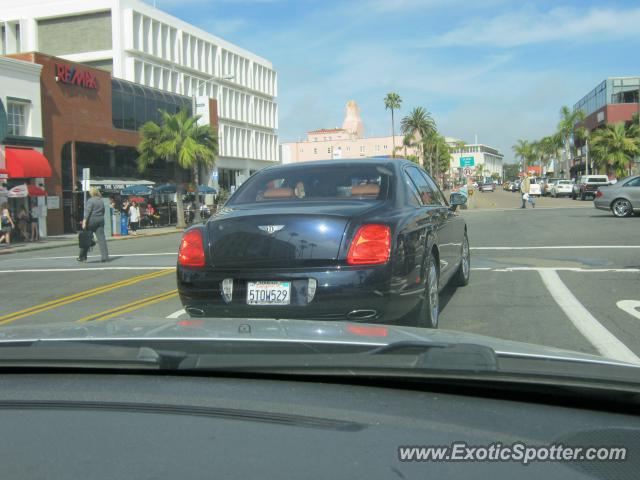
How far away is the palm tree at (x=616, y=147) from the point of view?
6756cm

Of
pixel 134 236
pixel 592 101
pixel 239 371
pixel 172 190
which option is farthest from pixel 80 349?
pixel 592 101

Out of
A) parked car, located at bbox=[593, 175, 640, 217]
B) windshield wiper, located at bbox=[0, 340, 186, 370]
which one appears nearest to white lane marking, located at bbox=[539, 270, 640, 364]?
windshield wiper, located at bbox=[0, 340, 186, 370]

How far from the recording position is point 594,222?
2128cm

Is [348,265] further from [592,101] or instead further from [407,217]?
[592,101]

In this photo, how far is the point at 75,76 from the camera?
34062mm

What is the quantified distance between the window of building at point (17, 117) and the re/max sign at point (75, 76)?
3.02 meters

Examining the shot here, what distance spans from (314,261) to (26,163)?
27.6m

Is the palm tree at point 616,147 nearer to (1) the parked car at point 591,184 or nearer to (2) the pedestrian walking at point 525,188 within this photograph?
(1) the parked car at point 591,184

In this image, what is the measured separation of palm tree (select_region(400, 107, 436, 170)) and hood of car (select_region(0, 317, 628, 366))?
10550 centimetres

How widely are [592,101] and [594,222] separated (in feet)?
236

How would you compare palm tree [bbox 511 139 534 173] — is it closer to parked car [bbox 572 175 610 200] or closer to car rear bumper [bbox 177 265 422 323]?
parked car [bbox 572 175 610 200]

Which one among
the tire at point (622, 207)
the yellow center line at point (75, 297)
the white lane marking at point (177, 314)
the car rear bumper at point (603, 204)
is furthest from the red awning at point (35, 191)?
the tire at point (622, 207)

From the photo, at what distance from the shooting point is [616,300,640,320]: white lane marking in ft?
22.6

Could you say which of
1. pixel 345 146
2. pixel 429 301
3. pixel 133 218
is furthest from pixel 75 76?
pixel 345 146
